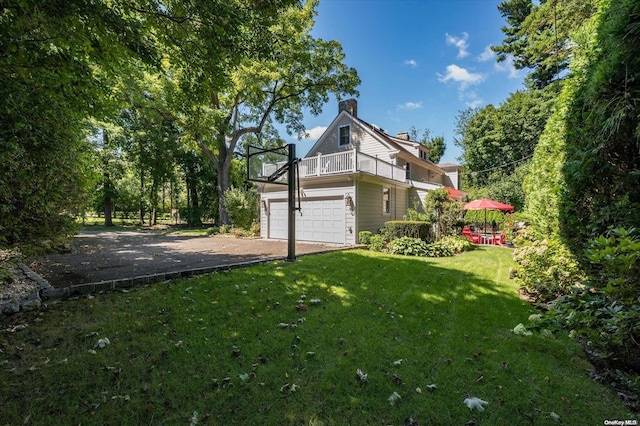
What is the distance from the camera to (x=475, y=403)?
2303mm

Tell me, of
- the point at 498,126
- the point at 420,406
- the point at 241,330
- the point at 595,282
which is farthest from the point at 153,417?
the point at 498,126

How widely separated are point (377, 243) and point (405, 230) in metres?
1.40

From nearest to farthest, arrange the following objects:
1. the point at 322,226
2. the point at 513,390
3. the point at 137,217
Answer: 1. the point at 513,390
2. the point at 322,226
3. the point at 137,217

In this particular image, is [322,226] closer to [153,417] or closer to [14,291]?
[14,291]

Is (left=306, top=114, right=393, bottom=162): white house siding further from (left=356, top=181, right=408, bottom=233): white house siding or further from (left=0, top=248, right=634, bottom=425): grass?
(left=0, top=248, right=634, bottom=425): grass

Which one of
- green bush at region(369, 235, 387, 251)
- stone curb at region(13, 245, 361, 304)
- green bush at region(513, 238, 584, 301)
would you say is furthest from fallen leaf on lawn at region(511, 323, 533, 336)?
green bush at region(369, 235, 387, 251)

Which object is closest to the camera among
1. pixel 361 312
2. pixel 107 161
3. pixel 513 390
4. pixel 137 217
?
pixel 513 390

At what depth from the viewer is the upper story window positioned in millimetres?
18528

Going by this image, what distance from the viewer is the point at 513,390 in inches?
98.3

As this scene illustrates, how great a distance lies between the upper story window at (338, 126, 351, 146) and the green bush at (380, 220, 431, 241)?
8.68 meters

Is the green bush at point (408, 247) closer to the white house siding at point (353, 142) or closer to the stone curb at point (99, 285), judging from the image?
the stone curb at point (99, 285)

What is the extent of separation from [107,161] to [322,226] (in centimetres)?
2035

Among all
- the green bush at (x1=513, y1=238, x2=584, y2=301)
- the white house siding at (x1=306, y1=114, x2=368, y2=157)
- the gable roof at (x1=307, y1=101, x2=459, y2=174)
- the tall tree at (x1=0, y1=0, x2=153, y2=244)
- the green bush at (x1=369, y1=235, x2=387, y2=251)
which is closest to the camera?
the tall tree at (x1=0, y1=0, x2=153, y2=244)

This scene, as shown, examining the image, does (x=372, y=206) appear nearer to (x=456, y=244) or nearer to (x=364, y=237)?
(x=364, y=237)
